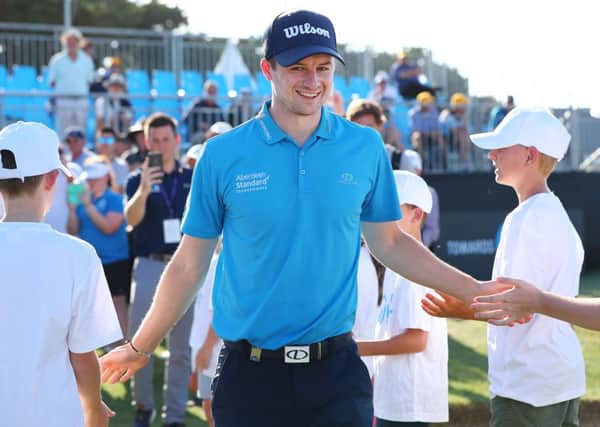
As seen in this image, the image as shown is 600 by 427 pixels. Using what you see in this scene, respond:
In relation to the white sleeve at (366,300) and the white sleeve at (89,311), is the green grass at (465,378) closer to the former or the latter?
the white sleeve at (366,300)

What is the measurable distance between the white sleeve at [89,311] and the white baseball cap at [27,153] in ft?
1.32

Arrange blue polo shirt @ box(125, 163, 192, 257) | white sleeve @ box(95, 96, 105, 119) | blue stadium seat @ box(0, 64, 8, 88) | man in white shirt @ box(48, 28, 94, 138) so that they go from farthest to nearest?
blue stadium seat @ box(0, 64, 8, 88) < man in white shirt @ box(48, 28, 94, 138) < white sleeve @ box(95, 96, 105, 119) < blue polo shirt @ box(125, 163, 192, 257)

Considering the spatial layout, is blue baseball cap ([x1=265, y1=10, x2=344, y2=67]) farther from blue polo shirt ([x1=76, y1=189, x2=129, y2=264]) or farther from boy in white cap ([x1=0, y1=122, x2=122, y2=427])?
blue polo shirt ([x1=76, y1=189, x2=129, y2=264])

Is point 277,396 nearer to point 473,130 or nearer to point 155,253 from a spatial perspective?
point 155,253

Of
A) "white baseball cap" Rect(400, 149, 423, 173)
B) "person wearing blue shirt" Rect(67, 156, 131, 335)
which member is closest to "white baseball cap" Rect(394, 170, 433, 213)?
"white baseball cap" Rect(400, 149, 423, 173)

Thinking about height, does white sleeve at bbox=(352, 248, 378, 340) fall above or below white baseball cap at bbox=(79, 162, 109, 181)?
below

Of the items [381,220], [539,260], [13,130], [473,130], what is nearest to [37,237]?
[13,130]

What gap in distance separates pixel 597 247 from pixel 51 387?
15.5 m

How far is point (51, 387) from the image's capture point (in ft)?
14.3

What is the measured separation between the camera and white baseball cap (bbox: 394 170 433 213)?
5.86 metres

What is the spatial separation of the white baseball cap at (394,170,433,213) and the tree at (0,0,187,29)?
40.3 m

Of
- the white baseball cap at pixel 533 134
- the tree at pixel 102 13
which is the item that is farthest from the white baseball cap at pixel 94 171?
the tree at pixel 102 13

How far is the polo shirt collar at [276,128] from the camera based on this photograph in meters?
4.52

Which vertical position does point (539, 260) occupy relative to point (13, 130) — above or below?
below
